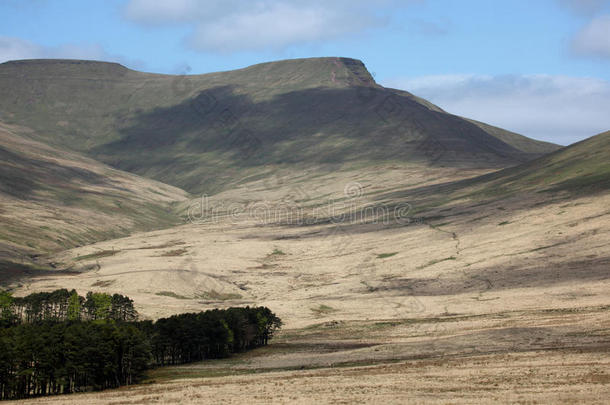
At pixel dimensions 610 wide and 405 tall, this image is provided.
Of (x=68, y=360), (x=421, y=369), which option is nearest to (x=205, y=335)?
(x=68, y=360)

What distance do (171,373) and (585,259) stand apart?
11406cm

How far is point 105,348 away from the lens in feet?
274

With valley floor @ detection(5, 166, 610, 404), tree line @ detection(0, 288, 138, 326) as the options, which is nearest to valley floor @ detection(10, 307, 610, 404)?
valley floor @ detection(5, 166, 610, 404)

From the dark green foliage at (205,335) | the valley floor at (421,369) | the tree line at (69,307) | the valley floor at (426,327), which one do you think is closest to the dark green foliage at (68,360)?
the valley floor at (421,369)

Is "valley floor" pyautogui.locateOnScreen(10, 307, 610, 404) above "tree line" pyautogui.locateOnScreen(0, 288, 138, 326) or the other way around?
the other way around

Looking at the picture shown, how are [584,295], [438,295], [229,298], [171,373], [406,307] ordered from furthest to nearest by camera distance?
[229,298] → [438,295] → [406,307] → [584,295] → [171,373]

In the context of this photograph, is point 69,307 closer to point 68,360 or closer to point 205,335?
point 205,335

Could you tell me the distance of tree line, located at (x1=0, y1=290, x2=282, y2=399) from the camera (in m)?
79.6

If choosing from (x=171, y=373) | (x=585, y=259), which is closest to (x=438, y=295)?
(x=585, y=259)

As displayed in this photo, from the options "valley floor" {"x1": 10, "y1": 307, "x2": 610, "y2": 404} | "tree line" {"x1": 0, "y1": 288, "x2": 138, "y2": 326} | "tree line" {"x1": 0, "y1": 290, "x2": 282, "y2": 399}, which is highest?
"tree line" {"x1": 0, "y1": 288, "x2": 138, "y2": 326}

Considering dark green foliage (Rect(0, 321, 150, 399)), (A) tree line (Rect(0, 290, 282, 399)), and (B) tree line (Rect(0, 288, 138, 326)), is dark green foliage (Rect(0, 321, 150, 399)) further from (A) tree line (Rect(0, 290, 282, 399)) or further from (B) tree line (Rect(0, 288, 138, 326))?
(B) tree line (Rect(0, 288, 138, 326))

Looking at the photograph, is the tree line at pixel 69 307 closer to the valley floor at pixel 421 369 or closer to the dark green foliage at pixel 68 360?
the valley floor at pixel 421 369

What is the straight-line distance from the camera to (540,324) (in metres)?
105

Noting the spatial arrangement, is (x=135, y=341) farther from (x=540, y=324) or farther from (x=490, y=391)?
(x=540, y=324)
